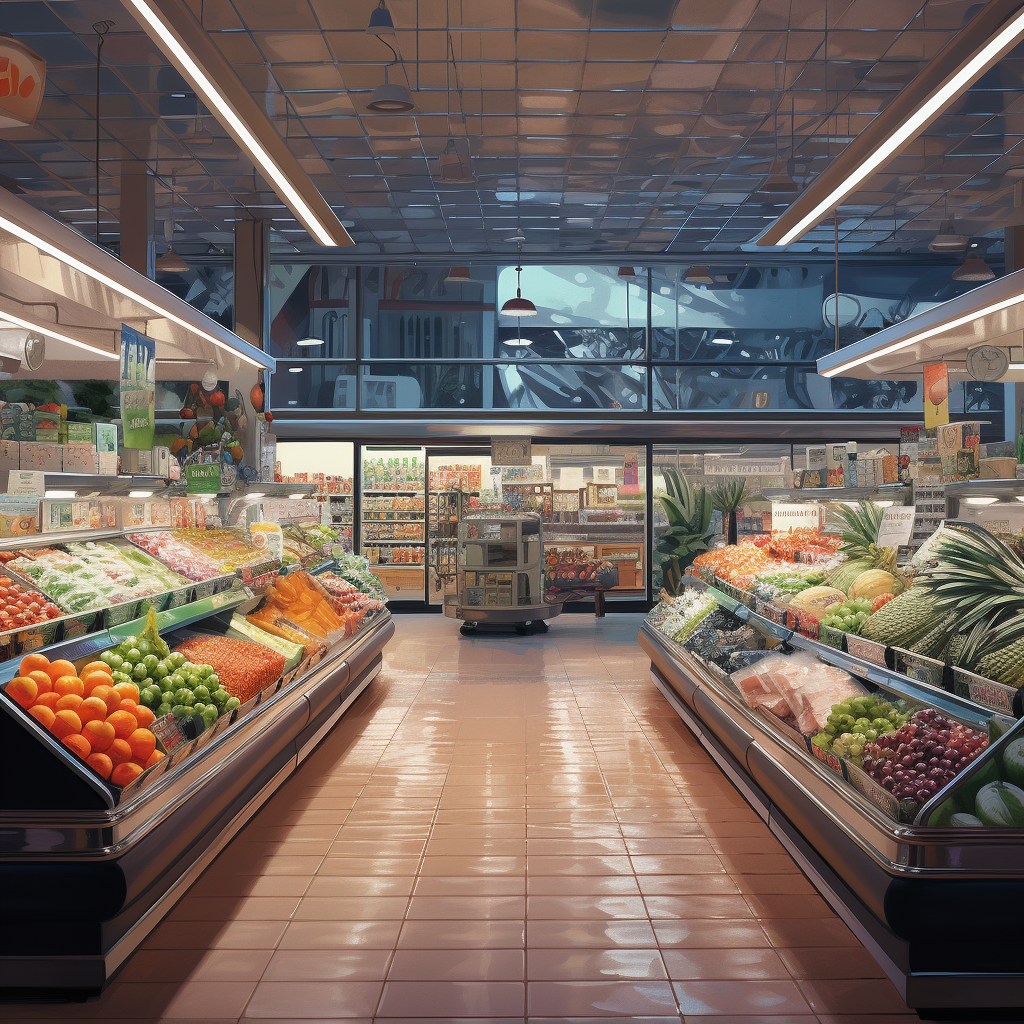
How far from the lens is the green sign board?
20.2 feet

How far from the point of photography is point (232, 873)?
153 inches

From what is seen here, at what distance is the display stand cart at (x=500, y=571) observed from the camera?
10789 mm

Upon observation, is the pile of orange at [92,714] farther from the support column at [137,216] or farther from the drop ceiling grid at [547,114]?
the support column at [137,216]

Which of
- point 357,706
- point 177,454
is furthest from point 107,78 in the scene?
point 357,706

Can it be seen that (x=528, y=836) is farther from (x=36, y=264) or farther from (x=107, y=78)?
(x=107, y=78)

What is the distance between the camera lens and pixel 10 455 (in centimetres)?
432

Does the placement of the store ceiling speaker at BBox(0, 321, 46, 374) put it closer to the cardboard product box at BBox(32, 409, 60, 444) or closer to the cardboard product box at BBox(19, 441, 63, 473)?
the cardboard product box at BBox(32, 409, 60, 444)

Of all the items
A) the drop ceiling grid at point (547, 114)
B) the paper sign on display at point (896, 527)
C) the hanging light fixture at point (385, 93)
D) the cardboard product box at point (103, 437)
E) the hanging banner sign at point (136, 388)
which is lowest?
the paper sign on display at point (896, 527)

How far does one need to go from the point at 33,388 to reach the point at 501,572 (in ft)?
20.8

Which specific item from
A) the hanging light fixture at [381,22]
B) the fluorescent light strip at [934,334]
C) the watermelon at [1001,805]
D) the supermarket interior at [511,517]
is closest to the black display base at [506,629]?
the supermarket interior at [511,517]

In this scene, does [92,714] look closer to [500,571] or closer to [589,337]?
[500,571]

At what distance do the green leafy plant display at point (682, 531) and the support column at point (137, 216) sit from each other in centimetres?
731

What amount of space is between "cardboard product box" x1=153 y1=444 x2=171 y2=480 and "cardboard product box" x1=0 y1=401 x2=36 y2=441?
1017mm

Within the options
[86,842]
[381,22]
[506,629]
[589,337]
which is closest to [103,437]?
[86,842]
